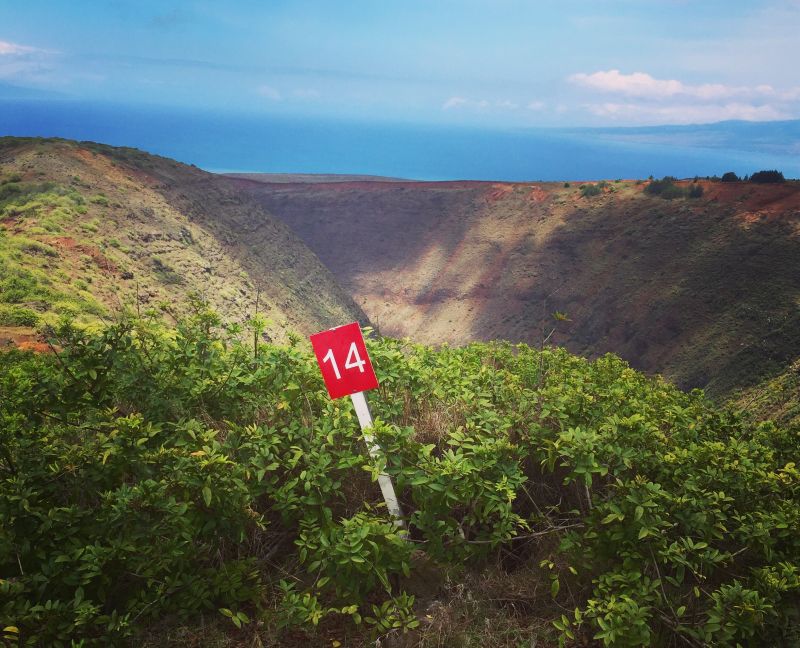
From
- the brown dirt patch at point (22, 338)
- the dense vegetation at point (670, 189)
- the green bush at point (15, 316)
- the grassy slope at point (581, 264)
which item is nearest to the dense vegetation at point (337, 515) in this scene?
the brown dirt patch at point (22, 338)

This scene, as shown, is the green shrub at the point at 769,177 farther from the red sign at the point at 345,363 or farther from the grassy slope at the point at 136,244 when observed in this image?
the red sign at the point at 345,363

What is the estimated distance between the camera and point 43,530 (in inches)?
130

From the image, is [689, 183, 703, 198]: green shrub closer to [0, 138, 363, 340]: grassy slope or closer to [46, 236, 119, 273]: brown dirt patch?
[0, 138, 363, 340]: grassy slope

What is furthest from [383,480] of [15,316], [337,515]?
[15,316]

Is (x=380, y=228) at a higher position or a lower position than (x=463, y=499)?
higher

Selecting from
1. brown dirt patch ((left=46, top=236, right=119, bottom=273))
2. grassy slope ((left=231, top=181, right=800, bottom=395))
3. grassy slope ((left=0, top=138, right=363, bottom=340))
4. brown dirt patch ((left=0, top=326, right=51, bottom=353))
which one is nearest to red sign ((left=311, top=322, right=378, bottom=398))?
brown dirt patch ((left=0, top=326, right=51, bottom=353))

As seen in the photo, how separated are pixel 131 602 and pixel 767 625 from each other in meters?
3.68

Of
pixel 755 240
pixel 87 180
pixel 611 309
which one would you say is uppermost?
pixel 87 180

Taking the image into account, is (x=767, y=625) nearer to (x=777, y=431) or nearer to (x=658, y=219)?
(x=777, y=431)

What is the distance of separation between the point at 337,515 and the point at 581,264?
3068cm

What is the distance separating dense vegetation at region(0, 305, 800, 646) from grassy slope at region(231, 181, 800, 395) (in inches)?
478

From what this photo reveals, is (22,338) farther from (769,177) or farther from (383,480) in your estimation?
(769,177)

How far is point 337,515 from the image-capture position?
4.34 m

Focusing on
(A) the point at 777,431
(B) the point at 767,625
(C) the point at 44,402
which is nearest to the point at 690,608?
(B) the point at 767,625
